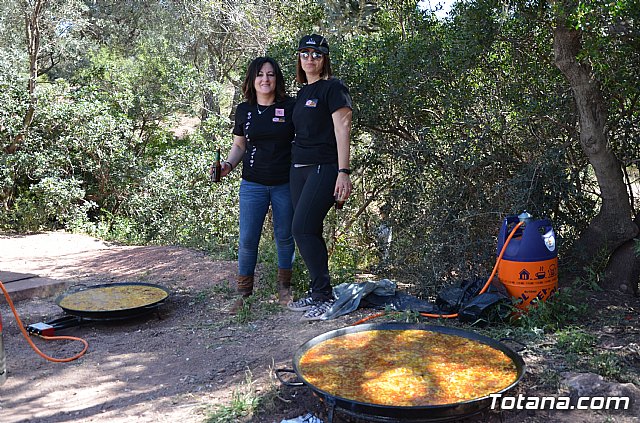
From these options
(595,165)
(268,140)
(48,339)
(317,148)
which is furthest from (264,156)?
(595,165)

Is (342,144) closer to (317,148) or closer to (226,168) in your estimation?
(317,148)

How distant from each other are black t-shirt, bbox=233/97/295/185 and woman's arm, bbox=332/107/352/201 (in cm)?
47

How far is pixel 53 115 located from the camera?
952 cm

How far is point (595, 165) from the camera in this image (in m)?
4.70

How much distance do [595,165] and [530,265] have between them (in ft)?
4.02

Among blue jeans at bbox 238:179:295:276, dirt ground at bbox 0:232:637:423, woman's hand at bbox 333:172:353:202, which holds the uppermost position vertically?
woman's hand at bbox 333:172:353:202

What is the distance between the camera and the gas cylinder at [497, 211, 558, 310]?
13.1 ft

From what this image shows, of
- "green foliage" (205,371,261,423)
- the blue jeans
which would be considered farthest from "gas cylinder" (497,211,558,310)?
"green foliage" (205,371,261,423)

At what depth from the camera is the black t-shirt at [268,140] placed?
14.5ft

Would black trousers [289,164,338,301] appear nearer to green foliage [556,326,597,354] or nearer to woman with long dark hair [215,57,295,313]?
woman with long dark hair [215,57,295,313]

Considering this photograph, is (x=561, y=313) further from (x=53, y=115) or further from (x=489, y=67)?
(x=53, y=115)

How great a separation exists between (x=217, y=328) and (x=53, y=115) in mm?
6584

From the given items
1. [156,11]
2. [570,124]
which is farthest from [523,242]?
[156,11]
